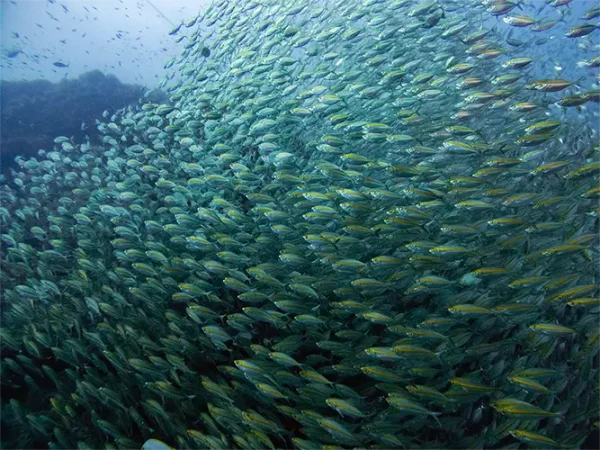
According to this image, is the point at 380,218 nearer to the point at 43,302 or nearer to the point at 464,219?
the point at 464,219

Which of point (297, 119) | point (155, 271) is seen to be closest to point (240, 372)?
point (155, 271)

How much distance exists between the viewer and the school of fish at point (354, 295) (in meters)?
3.36

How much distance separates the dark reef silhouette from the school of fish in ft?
33.9

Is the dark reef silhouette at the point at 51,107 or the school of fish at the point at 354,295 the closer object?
the school of fish at the point at 354,295

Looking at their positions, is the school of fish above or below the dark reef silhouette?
below

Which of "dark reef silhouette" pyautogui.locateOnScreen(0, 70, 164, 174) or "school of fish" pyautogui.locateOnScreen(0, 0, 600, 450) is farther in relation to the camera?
"dark reef silhouette" pyautogui.locateOnScreen(0, 70, 164, 174)

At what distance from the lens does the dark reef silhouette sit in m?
14.7

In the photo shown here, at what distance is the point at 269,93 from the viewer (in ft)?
22.6

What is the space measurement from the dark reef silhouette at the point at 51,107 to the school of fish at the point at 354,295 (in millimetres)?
10347

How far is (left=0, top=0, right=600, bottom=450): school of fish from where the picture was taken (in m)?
3.36

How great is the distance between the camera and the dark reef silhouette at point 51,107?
14.7 metres

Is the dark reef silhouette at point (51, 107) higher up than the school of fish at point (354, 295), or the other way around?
the dark reef silhouette at point (51, 107)

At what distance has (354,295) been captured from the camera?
13.8 feet

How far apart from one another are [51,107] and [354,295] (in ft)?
63.7
